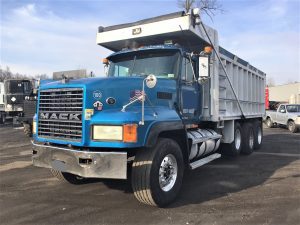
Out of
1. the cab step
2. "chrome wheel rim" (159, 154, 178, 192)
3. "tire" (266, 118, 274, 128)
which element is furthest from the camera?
"tire" (266, 118, 274, 128)

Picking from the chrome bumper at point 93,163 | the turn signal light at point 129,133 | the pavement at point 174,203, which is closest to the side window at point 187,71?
the pavement at point 174,203

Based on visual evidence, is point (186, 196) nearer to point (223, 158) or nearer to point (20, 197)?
point (20, 197)

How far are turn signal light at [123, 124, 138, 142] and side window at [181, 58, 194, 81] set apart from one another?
Result: 2.39m

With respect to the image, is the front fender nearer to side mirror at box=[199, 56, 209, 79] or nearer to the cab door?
the cab door

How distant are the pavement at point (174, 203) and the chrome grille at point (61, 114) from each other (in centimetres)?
120

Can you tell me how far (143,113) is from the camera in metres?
5.46

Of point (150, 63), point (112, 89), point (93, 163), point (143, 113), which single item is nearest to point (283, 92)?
point (150, 63)

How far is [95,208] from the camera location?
5.74 m

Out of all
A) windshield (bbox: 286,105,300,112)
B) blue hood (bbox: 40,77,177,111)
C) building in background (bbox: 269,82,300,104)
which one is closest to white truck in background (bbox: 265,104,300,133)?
windshield (bbox: 286,105,300,112)

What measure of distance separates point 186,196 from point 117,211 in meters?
1.46

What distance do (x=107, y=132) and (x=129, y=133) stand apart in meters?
0.36

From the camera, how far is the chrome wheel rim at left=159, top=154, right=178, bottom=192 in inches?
231

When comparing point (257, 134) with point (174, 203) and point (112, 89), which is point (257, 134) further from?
point (112, 89)

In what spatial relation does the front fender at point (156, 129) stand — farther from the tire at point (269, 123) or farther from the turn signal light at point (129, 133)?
the tire at point (269, 123)
